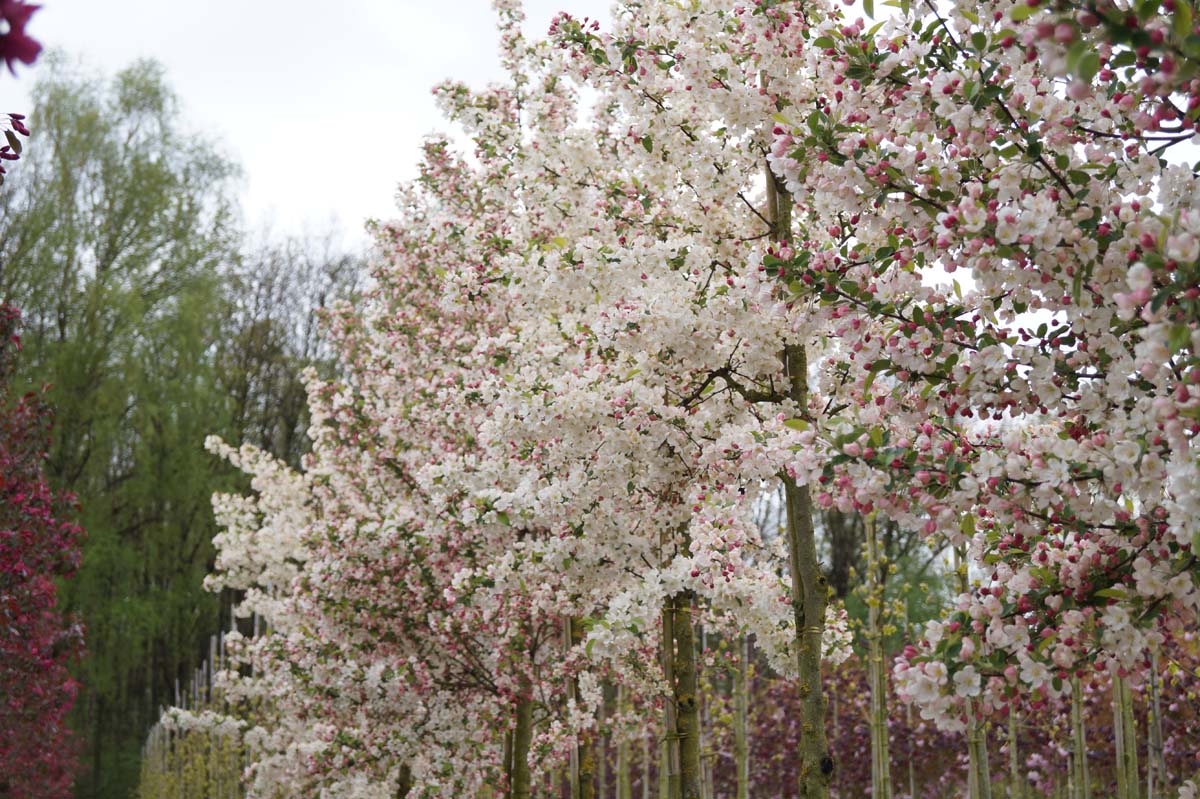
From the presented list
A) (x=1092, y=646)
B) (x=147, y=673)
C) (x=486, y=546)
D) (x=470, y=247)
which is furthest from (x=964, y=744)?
(x=147, y=673)

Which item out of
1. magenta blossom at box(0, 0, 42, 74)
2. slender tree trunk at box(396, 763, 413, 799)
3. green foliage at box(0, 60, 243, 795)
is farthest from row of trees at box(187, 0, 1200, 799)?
green foliage at box(0, 60, 243, 795)

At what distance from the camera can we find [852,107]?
419 cm

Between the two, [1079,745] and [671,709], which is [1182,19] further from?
[1079,745]

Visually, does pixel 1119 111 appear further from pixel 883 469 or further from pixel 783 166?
pixel 883 469

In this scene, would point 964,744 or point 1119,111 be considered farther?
point 964,744

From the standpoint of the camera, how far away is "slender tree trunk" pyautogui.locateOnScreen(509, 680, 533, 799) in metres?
9.73

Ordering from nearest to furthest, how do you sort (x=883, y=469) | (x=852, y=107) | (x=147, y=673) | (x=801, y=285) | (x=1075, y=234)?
1. (x=1075, y=234)
2. (x=883, y=469)
3. (x=801, y=285)
4. (x=852, y=107)
5. (x=147, y=673)

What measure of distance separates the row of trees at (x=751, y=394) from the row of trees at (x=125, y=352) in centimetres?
1052

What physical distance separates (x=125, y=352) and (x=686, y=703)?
1955cm

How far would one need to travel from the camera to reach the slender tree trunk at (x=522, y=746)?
31.9ft

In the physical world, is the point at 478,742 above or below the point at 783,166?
below

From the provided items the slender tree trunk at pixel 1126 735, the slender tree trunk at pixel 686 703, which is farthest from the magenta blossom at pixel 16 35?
the slender tree trunk at pixel 1126 735

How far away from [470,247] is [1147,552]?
726 cm

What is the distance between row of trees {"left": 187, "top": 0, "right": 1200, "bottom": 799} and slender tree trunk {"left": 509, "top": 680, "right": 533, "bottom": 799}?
37mm
